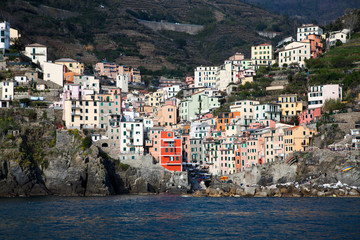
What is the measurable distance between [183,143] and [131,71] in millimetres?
50878

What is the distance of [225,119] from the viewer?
3885 inches

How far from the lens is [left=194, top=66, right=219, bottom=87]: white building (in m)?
127

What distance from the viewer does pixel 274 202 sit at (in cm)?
7050

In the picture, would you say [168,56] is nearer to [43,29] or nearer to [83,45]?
[83,45]

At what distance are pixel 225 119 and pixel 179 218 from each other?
41430mm

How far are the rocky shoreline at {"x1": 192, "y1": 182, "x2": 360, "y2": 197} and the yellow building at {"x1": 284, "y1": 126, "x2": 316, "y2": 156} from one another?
737 centimetres

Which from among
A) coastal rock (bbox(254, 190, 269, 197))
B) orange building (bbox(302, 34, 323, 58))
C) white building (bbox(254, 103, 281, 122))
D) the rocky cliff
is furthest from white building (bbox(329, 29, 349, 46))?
coastal rock (bbox(254, 190, 269, 197))

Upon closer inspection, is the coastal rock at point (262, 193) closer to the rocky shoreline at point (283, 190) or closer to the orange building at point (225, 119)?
the rocky shoreline at point (283, 190)

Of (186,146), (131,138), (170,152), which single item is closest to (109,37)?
(186,146)

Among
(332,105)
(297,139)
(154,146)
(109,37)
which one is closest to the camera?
(297,139)

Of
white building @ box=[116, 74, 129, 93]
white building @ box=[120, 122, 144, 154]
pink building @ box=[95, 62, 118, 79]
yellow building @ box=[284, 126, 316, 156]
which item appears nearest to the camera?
yellow building @ box=[284, 126, 316, 156]

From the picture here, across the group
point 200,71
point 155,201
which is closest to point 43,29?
point 200,71

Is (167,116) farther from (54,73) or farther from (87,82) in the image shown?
(54,73)

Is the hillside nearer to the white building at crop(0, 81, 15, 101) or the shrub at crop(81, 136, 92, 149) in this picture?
the white building at crop(0, 81, 15, 101)
